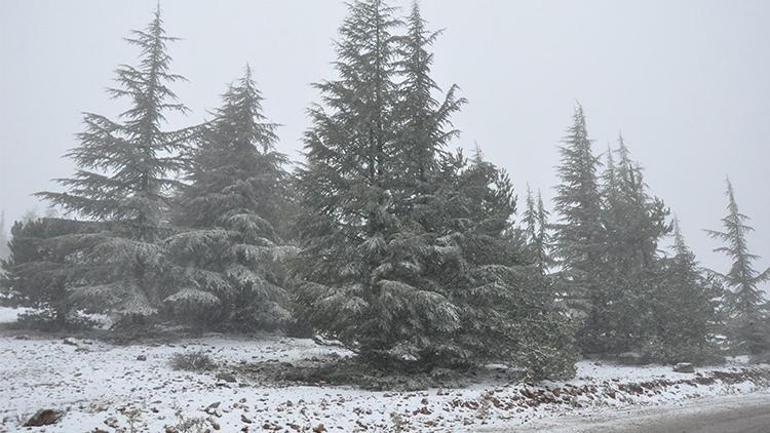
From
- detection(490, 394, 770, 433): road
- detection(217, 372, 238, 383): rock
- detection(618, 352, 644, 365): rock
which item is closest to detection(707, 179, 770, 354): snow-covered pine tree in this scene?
detection(618, 352, 644, 365): rock

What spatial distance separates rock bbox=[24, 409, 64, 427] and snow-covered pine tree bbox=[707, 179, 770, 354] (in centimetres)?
3338

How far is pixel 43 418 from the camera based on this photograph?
745cm

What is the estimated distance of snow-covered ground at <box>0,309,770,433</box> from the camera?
26.1 feet

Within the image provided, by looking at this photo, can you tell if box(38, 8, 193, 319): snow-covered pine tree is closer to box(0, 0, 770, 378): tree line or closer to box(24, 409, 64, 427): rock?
box(0, 0, 770, 378): tree line

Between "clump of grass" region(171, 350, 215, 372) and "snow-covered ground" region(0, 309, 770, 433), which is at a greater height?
"clump of grass" region(171, 350, 215, 372)

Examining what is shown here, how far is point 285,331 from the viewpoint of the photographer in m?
22.5

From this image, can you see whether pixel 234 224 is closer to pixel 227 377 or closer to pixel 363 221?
pixel 363 221

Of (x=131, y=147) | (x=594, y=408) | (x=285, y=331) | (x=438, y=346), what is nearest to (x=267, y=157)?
(x=131, y=147)

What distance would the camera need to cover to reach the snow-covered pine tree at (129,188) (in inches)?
672

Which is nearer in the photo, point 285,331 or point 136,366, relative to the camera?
point 136,366

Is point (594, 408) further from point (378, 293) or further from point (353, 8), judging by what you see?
point (353, 8)

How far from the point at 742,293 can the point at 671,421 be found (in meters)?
27.9

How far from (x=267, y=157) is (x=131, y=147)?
6038 mm

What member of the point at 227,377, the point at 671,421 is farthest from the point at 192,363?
the point at 671,421
